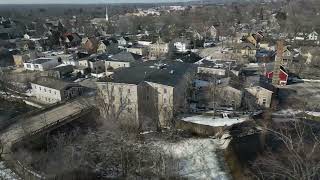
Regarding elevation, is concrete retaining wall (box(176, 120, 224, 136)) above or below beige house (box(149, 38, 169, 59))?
below

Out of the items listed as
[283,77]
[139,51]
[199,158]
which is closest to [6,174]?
[199,158]

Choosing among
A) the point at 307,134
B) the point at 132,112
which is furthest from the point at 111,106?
the point at 307,134

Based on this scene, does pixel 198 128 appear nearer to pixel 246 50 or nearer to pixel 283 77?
pixel 283 77

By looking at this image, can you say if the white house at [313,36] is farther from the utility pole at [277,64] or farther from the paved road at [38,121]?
the paved road at [38,121]

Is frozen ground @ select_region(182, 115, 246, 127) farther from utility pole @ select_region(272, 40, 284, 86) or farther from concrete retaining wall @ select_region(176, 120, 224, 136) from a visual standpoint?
utility pole @ select_region(272, 40, 284, 86)

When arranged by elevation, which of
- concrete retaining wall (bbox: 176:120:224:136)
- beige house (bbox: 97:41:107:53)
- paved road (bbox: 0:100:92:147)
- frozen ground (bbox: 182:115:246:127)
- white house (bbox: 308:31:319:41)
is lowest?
concrete retaining wall (bbox: 176:120:224:136)

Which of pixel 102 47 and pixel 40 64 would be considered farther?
pixel 102 47

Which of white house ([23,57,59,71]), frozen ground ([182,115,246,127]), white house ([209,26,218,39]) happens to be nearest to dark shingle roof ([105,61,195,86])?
frozen ground ([182,115,246,127])
